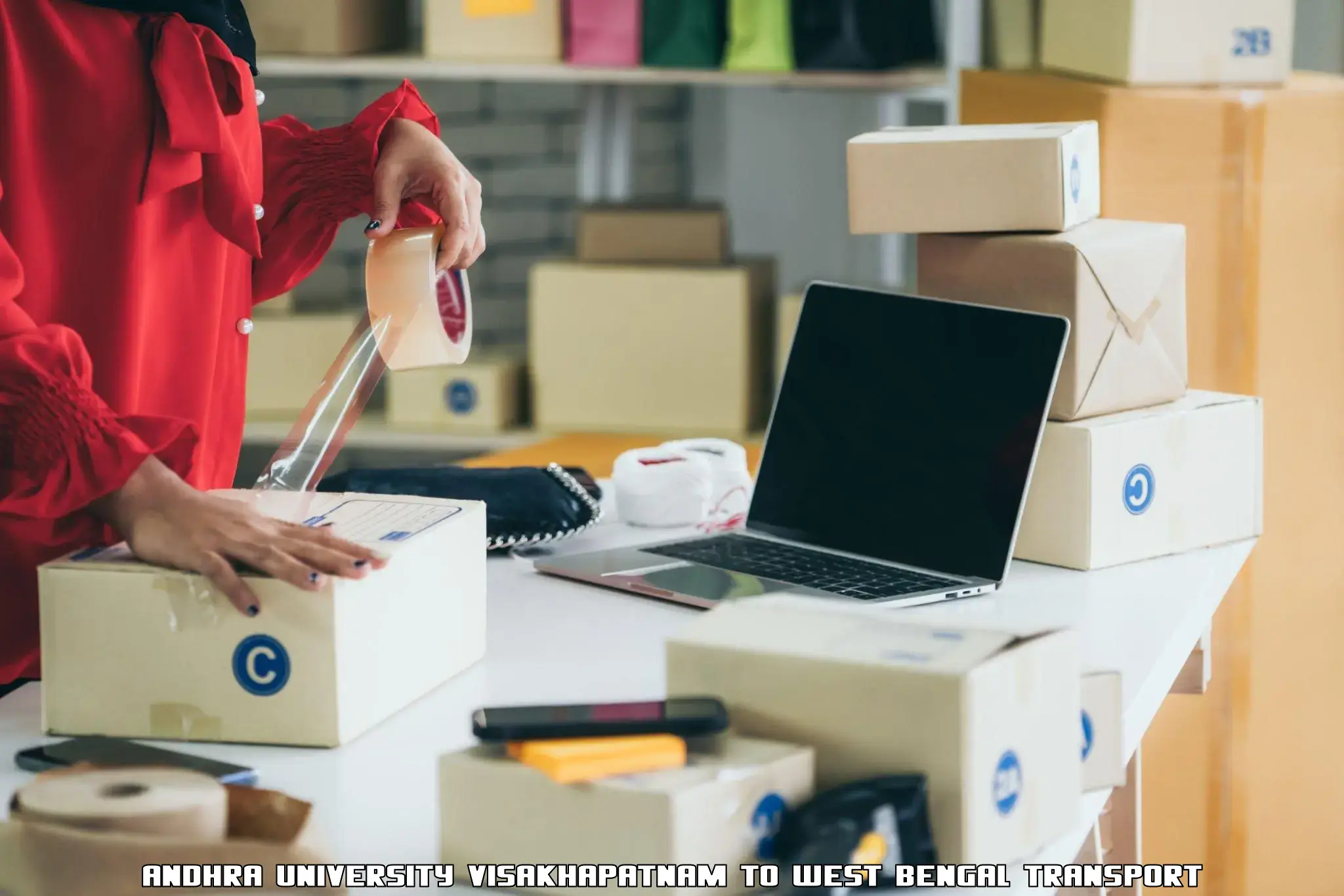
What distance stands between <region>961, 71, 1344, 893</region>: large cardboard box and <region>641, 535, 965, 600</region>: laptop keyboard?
0.99 m

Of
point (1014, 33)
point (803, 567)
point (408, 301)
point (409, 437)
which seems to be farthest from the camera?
point (409, 437)

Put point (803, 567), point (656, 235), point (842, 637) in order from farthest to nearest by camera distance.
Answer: point (656, 235) < point (803, 567) < point (842, 637)

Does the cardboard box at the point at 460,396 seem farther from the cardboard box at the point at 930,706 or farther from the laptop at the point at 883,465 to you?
the cardboard box at the point at 930,706

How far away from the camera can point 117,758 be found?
3.01 ft

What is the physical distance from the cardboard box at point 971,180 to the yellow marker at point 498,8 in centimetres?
151

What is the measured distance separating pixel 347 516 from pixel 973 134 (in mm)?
684

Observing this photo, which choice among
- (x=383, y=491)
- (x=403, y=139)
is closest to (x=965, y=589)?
(x=383, y=491)

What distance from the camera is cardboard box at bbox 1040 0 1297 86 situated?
2.27 m

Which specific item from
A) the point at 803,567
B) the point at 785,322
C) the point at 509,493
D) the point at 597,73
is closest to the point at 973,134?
the point at 803,567

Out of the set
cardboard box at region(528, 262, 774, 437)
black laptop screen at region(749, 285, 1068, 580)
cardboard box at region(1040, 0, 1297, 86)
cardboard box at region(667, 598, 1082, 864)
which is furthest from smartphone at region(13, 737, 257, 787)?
cardboard box at region(528, 262, 774, 437)

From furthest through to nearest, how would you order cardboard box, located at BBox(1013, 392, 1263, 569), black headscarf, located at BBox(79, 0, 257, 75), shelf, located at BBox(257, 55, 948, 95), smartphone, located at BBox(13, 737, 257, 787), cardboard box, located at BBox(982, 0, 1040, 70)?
shelf, located at BBox(257, 55, 948, 95), cardboard box, located at BBox(982, 0, 1040, 70), cardboard box, located at BBox(1013, 392, 1263, 569), black headscarf, located at BBox(79, 0, 257, 75), smartphone, located at BBox(13, 737, 257, 787)

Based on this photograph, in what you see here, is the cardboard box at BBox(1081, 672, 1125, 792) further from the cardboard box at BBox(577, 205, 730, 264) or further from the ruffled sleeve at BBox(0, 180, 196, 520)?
the cardboard box at BBox(577, 205, 730, 264)

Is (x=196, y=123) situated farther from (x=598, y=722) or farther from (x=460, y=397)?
(x=460, y=397)

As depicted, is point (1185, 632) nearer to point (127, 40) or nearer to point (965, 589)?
point (965, 589)
